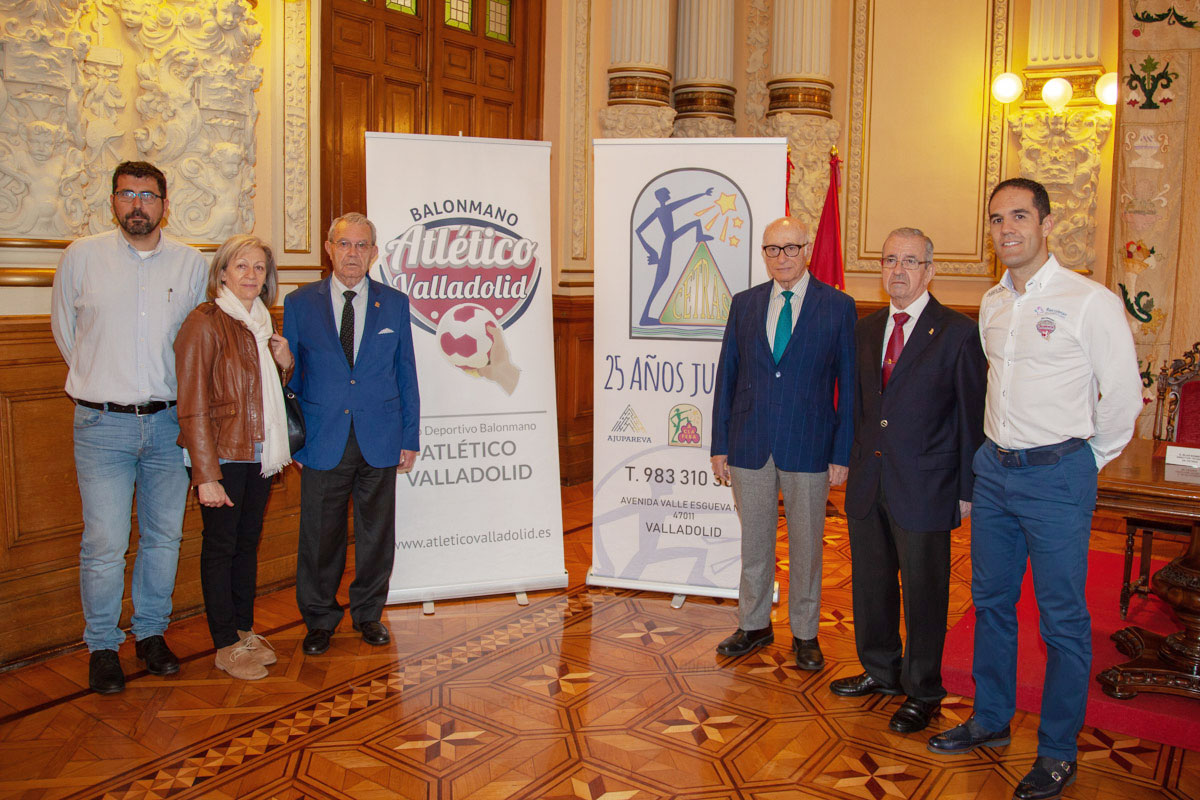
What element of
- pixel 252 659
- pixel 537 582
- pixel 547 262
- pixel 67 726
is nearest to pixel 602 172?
pixel 547 262

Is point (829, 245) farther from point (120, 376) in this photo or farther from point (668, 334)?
point (120, 376)

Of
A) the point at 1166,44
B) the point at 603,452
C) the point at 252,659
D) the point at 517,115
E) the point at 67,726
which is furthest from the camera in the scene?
the point at 517,115

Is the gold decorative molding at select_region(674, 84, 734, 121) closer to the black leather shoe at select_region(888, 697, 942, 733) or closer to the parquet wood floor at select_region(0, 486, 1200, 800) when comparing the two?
the parquet wood floor at select_region(0, 486, 1200, 800)

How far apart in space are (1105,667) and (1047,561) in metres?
1.08

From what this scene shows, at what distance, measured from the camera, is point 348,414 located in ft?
11.5

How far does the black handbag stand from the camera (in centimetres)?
338

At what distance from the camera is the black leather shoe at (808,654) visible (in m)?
3.47

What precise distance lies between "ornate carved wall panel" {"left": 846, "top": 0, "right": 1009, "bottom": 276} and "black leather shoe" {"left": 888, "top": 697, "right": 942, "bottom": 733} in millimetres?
4492

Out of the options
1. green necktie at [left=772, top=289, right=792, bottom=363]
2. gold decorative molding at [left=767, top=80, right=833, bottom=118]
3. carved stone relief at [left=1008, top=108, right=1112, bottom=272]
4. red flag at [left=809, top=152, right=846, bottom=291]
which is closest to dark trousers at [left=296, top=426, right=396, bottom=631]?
green necktie at [left=772, top=289, right=792, bottom=363]

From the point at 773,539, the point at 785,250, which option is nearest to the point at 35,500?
the point at 773,539

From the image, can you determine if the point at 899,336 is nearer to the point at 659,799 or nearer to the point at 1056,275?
the point at 1056,275

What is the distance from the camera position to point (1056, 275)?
2.62 metres

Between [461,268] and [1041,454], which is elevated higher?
[461,268]

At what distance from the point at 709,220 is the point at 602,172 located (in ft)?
1.76
